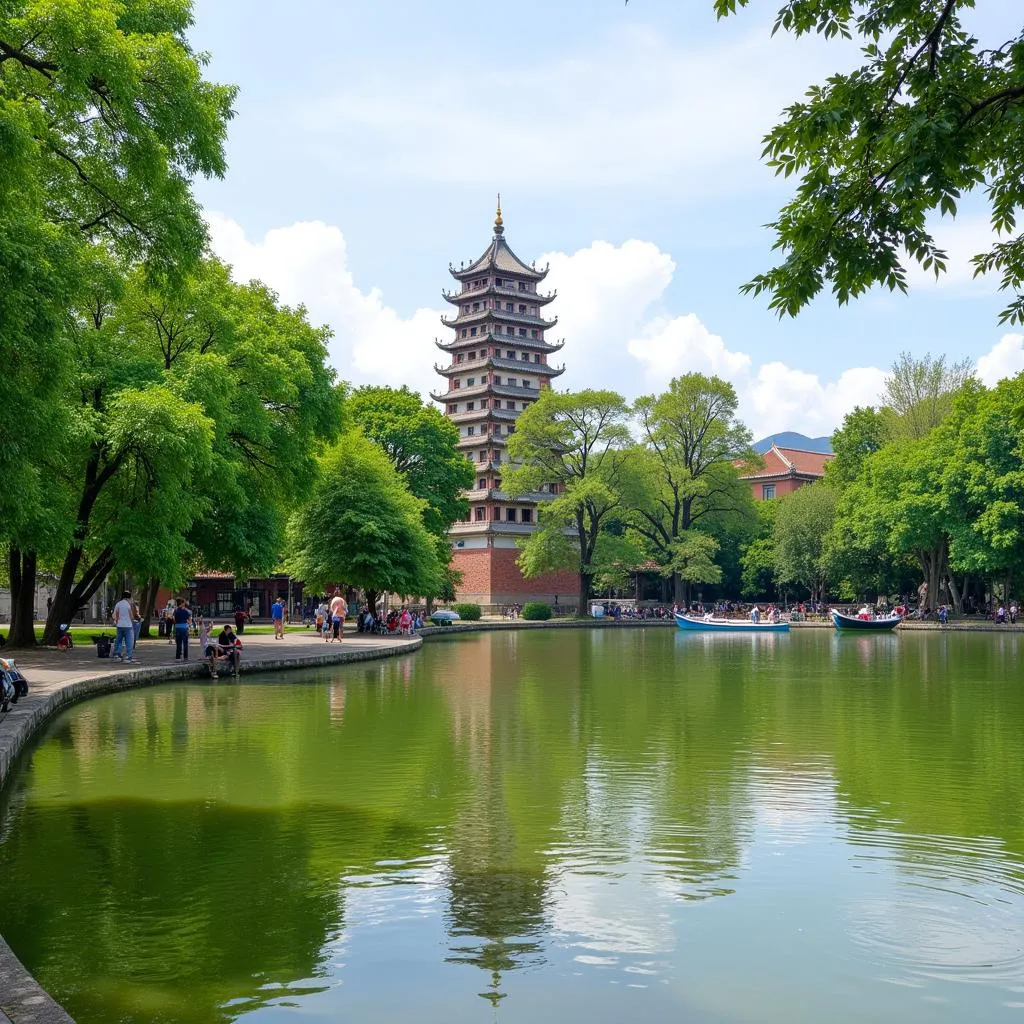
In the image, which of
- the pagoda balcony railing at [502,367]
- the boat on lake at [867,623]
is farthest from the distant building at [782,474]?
the boat on lake at [867,623]

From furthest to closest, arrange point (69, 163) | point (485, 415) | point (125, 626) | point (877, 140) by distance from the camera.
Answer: point (485, 415), point (125, 626), point (69, 163), point (877, 140)

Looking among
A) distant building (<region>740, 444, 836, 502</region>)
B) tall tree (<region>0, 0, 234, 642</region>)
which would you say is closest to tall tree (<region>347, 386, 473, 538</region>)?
distant building (<region>740, 444, 836, 502</region>)

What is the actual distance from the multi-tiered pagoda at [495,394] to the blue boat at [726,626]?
Result: 20.8 meters

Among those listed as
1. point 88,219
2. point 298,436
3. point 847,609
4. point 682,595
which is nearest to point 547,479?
point 682,595

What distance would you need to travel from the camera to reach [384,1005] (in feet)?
18.6

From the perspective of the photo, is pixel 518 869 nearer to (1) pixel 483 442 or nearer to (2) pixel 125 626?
(2) pixel 125 626

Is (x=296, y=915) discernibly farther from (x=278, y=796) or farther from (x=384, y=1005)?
(x=278, y=796)

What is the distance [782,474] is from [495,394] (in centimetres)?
2801

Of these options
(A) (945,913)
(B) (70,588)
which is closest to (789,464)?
(B) (70,588)

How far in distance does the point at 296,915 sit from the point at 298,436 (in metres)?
24.1

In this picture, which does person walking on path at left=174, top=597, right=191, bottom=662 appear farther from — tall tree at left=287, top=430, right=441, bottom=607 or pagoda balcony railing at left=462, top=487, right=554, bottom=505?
pagoda balcony railing at left=462, top=487, right=554, bottom=505

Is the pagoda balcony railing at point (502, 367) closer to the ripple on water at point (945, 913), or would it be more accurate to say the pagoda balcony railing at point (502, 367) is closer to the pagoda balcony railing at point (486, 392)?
the pagoda balcony railing at point (486, 392)

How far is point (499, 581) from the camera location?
7494 centimetres

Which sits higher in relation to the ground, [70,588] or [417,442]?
[417,442]
